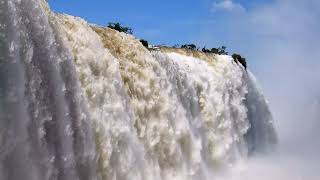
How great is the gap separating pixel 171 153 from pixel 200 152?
231cm

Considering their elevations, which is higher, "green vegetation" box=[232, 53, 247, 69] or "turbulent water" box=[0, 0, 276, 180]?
"green vegetation" box=[232, 53, 247, 69]

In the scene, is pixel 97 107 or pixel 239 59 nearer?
pixel 97 107

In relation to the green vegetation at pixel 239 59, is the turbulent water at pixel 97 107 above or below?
below

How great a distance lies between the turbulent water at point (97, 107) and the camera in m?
9.12

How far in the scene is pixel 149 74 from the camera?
52.5ft

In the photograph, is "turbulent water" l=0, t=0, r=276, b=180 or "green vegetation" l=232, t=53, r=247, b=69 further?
"green vegetation" l=232, t=53, r=247, b=69

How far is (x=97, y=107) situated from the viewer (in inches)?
493

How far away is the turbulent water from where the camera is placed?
912cm

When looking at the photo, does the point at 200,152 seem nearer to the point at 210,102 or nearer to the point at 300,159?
the point at 210,102

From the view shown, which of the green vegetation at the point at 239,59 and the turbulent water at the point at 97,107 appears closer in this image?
the turbulent water at the point at 97,107

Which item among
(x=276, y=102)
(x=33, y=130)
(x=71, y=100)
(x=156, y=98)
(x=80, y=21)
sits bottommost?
(x=33, y=130)

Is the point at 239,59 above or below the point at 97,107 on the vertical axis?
above

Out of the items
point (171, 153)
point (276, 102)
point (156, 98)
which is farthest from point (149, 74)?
point (276, 102)

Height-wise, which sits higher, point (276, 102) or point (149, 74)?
point (276, 102)
